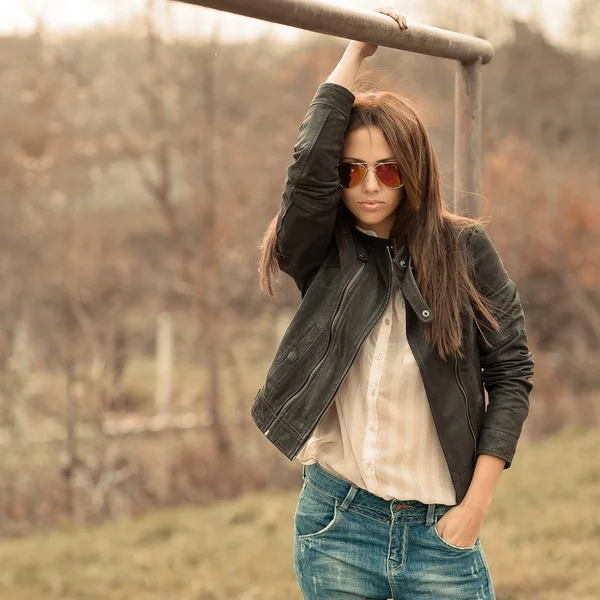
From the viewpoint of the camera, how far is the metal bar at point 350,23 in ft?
5.68

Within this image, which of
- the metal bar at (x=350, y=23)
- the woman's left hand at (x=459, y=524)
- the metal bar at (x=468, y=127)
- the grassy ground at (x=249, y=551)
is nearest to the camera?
the metal bar at (x=350, y=23)

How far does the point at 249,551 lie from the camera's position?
580 centimetres

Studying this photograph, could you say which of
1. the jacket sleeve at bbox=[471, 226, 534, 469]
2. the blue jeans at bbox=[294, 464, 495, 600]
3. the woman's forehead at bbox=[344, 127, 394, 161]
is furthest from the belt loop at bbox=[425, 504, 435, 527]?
the woman's forehead at bbox=[344, 127, 394, 161]

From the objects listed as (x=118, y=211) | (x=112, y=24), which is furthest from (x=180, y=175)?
(x=112, y=24)

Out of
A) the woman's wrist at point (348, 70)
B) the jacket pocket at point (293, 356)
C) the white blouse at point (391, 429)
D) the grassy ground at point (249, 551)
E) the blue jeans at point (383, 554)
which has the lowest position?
the grassy ground at point (249, 551)

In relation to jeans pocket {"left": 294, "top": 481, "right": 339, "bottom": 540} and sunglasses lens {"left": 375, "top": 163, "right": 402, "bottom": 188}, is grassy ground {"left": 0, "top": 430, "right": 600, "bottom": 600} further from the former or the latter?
sunglasses lens {"left": 375, "top": 163, "right": 402, "bottom": 188}

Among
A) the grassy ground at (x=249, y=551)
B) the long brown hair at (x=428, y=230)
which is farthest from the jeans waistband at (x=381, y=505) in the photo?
the grassy ground at (x=249, y=551)

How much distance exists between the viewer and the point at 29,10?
29.6 ft

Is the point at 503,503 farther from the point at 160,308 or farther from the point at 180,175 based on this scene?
the point at 160,308

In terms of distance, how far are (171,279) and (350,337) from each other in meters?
11.0

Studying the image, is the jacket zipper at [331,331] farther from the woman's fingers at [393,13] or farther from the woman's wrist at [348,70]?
the woman's fingers at [393,13]

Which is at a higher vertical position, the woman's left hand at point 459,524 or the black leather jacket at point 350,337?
the black leather jacket at point 350,337

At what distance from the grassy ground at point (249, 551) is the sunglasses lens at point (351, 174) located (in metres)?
2.83

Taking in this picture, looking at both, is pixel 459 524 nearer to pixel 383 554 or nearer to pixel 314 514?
pixel 383 554
